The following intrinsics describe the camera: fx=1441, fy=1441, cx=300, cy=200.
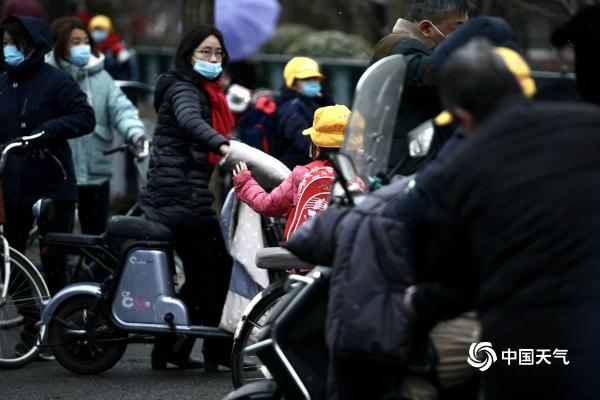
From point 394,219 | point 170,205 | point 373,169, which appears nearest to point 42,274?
point 170,205

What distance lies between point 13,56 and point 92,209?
5.63ft

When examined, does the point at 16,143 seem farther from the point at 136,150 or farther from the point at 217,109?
the point at 136,150

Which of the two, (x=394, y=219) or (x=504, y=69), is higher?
(x=504, y=69)

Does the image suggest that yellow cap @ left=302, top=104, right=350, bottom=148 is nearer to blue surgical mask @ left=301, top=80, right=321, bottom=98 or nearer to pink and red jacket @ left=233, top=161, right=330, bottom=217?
pink and red jacket @ left=233, top=161, right=330, bottom=217

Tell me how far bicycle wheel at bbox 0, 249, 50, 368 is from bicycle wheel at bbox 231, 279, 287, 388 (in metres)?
1.68

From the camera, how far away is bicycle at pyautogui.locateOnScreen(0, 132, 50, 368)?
836 centimetres

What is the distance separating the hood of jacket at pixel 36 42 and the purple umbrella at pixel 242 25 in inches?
366

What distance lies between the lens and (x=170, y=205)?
7.90 m

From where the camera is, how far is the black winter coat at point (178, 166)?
7848 mm

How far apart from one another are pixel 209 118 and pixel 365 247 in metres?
3.41

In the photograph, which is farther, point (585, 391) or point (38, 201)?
point (38, 201)

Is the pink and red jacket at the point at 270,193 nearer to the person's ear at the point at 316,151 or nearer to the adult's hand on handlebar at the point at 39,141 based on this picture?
the person's ear at the point at 316,151

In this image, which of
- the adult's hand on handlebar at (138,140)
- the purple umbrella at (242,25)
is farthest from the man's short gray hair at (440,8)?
the purple umbrella at (242,25)

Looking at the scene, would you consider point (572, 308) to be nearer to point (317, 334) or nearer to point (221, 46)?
point (317, 334)
